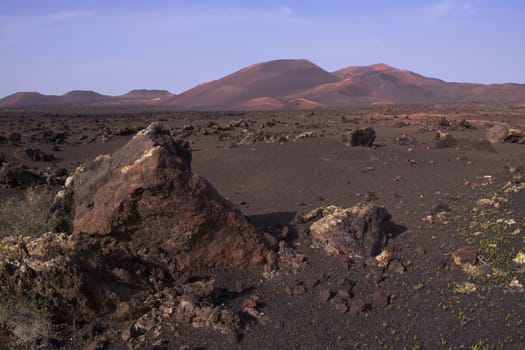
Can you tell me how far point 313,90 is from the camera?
79.2m

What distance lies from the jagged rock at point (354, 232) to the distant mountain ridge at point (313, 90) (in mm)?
54544

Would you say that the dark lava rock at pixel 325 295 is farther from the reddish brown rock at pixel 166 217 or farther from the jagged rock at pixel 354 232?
the reddish brown rock at pixel 166 217

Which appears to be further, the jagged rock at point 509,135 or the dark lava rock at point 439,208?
the jagged rock at point 509,135

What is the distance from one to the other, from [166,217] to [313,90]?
7654 cm

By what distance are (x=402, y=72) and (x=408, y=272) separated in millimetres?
103126

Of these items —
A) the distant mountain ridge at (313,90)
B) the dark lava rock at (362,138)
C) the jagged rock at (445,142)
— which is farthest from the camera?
the distant mountain ridge at (313,90)

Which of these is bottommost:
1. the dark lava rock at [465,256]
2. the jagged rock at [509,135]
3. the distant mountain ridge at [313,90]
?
the dark lava rock at [465,256]

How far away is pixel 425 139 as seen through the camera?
15.7m

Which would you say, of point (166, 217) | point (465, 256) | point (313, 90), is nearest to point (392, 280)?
point (465, 256)

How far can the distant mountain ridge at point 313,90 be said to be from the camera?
71688mm

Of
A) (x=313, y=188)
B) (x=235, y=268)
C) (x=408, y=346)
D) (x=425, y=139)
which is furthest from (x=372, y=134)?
(x=408, y=346)

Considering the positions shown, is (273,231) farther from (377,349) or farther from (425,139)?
(425,139)

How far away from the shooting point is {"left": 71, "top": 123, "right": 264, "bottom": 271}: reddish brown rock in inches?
Result: 181

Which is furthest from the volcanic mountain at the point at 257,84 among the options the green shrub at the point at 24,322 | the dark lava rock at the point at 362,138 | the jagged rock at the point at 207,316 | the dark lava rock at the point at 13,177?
the green shrub at the point at 24,322
